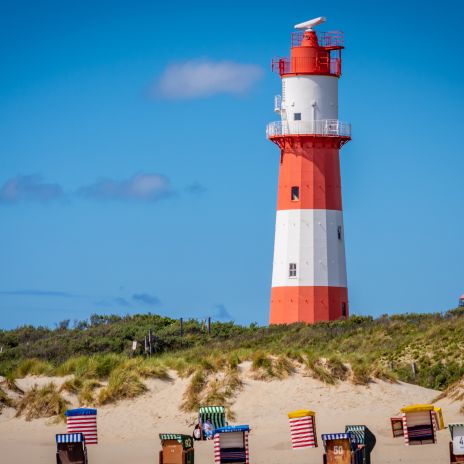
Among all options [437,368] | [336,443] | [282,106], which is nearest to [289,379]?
[437,368]

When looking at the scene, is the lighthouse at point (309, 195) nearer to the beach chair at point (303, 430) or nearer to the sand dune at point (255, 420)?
the sand dune at point (255, 420)

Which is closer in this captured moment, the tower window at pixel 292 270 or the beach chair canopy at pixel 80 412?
the beach chair canopy at pixel 80 412

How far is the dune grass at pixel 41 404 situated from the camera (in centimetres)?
3244

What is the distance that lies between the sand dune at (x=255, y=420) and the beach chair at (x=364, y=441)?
78 centimetres

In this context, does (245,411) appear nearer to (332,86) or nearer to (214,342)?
(214,342)

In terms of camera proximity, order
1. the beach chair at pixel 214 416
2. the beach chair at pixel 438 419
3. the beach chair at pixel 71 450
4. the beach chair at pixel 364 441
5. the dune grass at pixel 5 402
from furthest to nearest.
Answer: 1. the dune grass at pixel 5 402
2. the beach chair at pixel 214 416
3. the beach chair at pixel 438 419
4. the beach chair at pixel 71 450
5. the beach chair at pixel 364 441

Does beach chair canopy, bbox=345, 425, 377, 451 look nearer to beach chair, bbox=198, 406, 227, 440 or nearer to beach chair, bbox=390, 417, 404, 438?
beach chair, bbox=390, 417, 404, 438

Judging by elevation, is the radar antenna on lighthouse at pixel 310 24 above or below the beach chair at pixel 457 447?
above

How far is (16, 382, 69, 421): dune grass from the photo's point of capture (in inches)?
1277

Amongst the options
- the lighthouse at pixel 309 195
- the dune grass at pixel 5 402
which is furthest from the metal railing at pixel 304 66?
the dune grass at pixel 5 402

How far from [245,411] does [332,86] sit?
17588 mm

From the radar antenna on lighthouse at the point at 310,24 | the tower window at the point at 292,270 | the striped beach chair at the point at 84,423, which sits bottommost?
the striped beach chair at the point at 84,423

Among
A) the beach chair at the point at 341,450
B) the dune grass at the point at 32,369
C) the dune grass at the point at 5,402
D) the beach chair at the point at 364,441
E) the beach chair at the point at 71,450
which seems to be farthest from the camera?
the dune grass at the point at 32,369

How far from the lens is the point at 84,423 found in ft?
95.0
